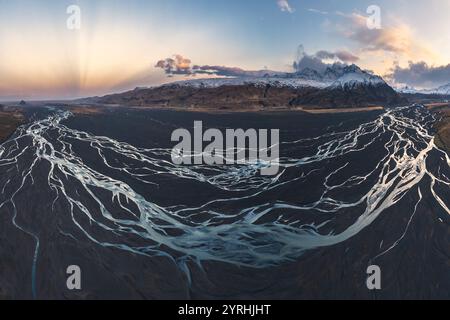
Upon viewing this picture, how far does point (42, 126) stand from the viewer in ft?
240

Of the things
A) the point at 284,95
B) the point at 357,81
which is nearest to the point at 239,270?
the point at 284,95

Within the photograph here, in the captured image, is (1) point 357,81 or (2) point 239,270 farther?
(1) point 357,81

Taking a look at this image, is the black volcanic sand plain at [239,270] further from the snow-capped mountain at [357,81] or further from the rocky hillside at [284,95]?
the snow-capped mountain at [357,81]

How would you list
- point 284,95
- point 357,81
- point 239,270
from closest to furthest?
1. point 239,270
2. point 284,95
3. point 357,81

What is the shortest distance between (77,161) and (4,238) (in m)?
19.2

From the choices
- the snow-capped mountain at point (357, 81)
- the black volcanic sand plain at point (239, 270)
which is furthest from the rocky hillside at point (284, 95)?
the black volcanic sand plain at point (239, 270)

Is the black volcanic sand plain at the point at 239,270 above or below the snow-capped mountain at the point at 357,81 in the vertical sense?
below

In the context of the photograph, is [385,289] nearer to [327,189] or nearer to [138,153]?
[327,189]

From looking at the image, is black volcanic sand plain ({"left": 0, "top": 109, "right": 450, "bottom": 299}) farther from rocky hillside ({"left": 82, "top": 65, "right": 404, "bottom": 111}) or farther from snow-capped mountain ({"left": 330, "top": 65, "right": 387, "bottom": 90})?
snow-capped mountain ({"left": 330, "top": 65, "right": 387, "bottom": 90})

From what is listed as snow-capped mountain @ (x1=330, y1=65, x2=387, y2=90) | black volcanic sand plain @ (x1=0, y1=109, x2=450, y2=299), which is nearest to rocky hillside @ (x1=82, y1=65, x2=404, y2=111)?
snow-capped mountain @ (x1=330, y1=65, x2=387, y2=90)

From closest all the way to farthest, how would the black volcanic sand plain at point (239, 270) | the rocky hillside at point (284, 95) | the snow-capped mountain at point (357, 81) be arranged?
the black volcanic sand plain at point (239, 270), the rocky hillside at point (284, 95), the snow-capped mountain at point (357, 81)

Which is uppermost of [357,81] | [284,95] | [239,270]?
[357,81]

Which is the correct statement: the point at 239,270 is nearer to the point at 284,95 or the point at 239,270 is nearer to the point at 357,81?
the point at 284,95
